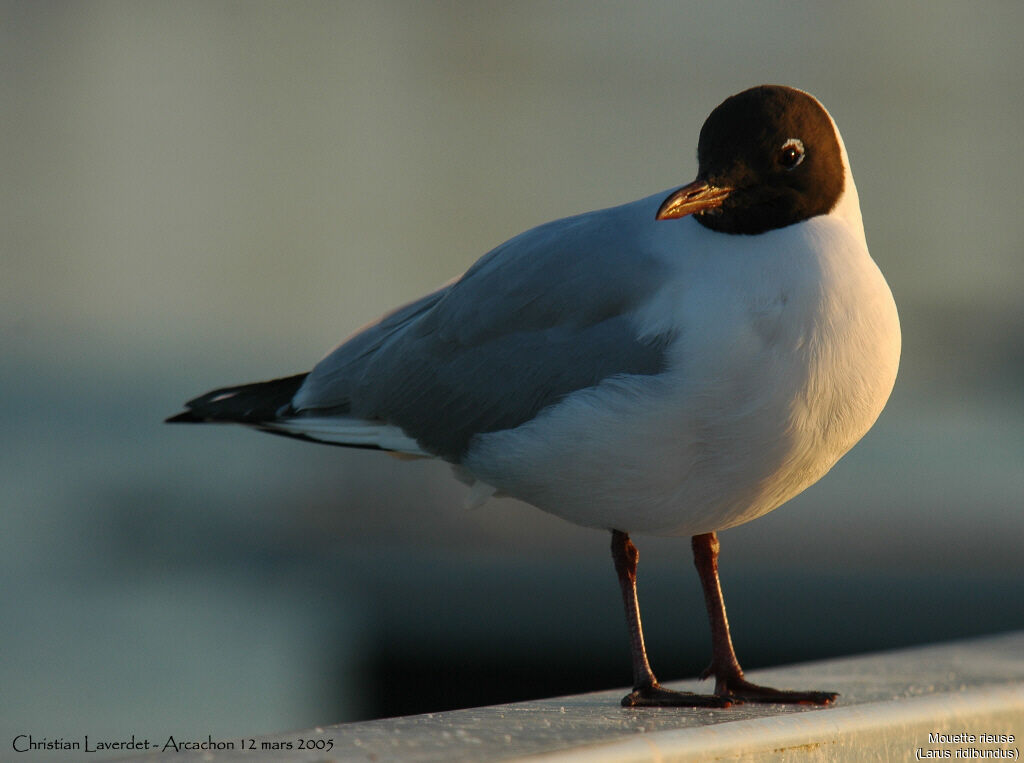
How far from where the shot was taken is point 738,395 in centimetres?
214

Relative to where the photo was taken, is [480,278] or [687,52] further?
[687,52]

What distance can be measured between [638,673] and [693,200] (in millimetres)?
773

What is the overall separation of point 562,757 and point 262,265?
572 cm

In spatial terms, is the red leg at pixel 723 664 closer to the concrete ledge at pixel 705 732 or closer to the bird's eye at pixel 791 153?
the concrete ledge at pixel 705 732

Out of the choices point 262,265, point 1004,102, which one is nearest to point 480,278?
point 262,265

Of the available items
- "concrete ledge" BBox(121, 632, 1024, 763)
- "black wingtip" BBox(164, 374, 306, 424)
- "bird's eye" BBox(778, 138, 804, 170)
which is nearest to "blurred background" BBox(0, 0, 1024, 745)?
"black wingtip" BBox(164, 374, 306, 424)

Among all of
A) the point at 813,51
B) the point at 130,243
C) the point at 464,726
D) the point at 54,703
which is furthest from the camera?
the point at 813,51

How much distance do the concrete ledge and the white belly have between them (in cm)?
33

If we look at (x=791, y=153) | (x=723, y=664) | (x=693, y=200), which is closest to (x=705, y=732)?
(x=723, y=664)

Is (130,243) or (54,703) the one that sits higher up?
(130,243)

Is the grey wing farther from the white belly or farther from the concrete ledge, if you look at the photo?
the concrete ledge

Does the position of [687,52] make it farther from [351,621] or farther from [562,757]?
[562,757]

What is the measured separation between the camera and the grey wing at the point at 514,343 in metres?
2.35

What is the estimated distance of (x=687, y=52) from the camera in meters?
7.43
